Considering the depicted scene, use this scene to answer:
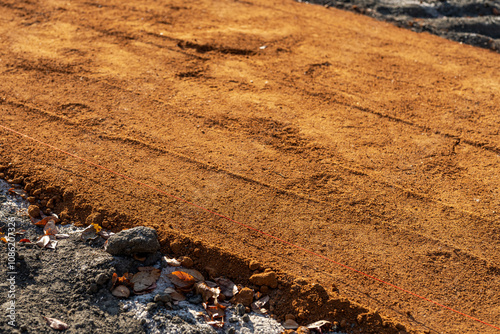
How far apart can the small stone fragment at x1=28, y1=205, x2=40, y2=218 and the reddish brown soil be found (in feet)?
0.78

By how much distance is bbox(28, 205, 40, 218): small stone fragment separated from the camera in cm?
464

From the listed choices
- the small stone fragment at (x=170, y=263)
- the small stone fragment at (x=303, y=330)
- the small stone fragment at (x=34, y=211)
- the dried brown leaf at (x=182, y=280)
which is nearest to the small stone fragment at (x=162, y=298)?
the dried brown leaf at (x=182, y=280)

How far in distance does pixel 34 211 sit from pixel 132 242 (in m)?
1.28

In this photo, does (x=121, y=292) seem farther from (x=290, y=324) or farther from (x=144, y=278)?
(x=290, y=324)

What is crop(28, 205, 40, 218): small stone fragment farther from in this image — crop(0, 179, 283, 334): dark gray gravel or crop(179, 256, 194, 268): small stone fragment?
crop(179, 256, 194, 268): small stone fragment

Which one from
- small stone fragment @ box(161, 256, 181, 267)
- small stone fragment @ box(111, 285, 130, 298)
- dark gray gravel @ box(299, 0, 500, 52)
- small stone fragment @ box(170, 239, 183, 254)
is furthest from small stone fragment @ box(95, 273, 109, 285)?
dark gray gravel @ box(299, 0, 500, 52)

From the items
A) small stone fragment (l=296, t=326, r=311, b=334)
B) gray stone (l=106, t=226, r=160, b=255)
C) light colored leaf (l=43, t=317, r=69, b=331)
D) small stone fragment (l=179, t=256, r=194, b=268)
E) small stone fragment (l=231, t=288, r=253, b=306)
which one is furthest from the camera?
small stone fragment (l=179, t=256, r=194, b=268)

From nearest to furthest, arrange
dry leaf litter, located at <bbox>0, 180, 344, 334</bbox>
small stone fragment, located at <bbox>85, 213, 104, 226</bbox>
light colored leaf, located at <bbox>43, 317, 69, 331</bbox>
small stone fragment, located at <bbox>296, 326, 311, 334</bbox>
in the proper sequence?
light colored leaf, located at <bbox>43, 317, 69, 331</bbox>, dry leaf litter, located at <bbox>0, 180, 344, 334</bbox>, small stone fragment, located at <bbox>296, 326, 311, 334</bbox>, small stone fragment, located at <bbox>85, 213, 104, 226</bbox>

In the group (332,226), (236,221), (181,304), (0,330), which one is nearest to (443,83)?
(332,226)

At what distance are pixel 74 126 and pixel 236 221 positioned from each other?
2.63 meters

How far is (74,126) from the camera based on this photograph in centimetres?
576

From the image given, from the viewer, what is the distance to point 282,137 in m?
5.74


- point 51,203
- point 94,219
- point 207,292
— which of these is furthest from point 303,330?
point 51,203

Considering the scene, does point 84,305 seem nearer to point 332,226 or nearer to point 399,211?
point 332,226
